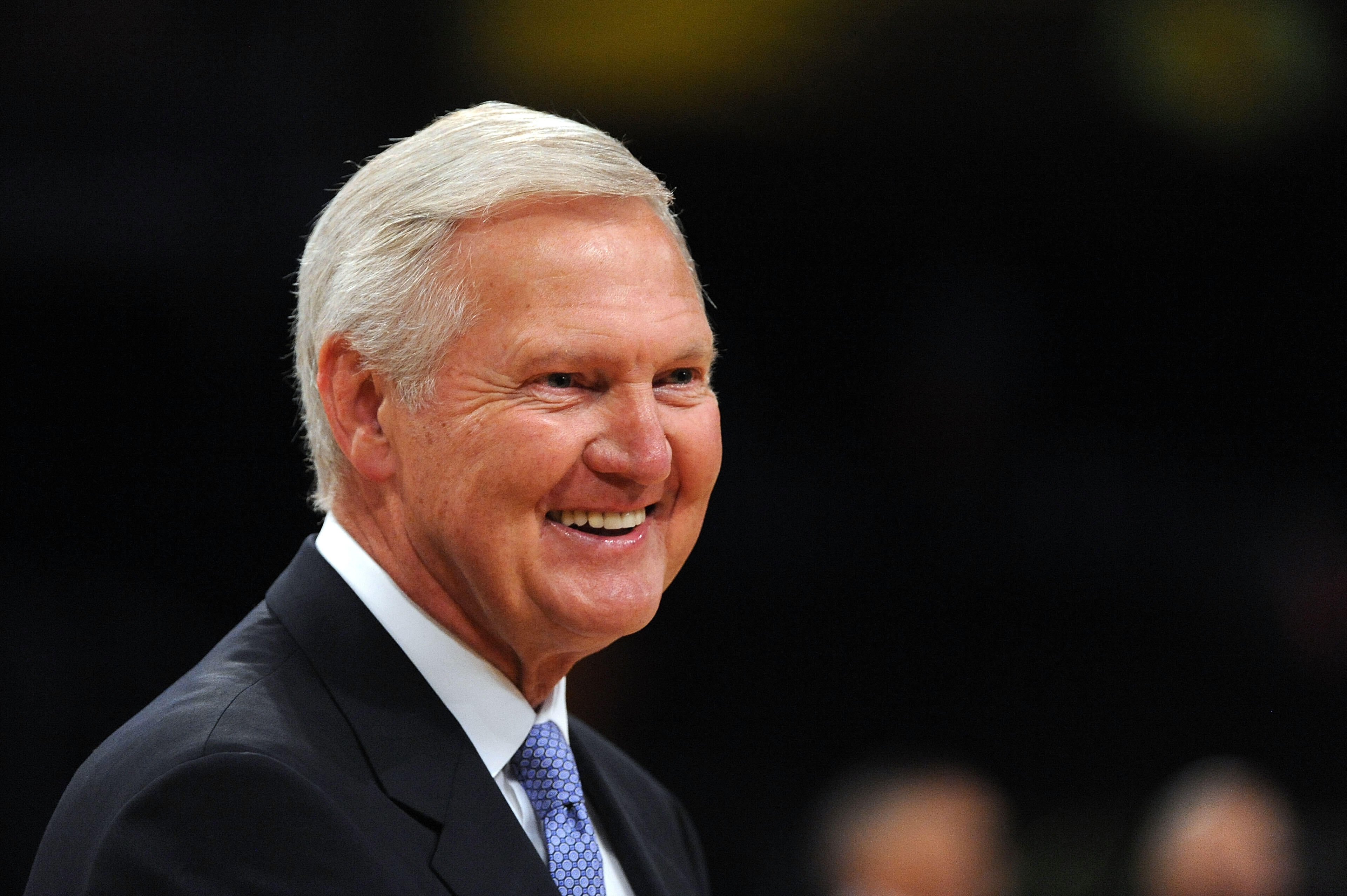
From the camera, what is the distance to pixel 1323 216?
438 cm

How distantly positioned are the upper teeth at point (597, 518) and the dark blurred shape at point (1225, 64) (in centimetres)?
314

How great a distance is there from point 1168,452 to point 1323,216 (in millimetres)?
836

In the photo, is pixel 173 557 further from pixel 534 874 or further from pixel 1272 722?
pixel 1272 722

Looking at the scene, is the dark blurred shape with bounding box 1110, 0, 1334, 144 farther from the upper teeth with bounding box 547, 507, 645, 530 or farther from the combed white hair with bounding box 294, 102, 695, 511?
the upper teeth with bounding box 547, 507, 645, 530

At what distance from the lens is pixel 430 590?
5.65 feet

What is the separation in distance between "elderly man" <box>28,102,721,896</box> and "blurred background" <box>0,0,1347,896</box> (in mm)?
2009

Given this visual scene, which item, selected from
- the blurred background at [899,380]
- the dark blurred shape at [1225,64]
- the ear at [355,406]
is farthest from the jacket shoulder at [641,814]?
the dark blurred shape at [1225,64]

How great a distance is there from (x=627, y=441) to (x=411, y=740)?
40 cm

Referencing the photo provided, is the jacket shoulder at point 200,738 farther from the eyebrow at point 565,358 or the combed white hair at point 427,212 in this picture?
the eyebrow at point 565,358

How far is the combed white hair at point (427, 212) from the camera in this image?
5.40 ft

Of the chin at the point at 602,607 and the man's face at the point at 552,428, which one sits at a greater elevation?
the man's face at the point at 552,428

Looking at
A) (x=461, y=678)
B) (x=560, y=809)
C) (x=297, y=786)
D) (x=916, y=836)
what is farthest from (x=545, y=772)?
(x=916, y=836)

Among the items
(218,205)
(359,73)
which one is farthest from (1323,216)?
(218,205)

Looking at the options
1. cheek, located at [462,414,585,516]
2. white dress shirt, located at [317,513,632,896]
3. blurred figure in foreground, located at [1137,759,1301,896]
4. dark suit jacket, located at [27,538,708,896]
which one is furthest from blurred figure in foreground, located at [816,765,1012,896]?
cheek, located at [462,414,585,516]
